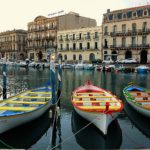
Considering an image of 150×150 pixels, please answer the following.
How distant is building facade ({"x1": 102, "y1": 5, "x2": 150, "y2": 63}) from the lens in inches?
2766

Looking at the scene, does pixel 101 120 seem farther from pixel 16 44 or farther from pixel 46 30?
pixel 16 44

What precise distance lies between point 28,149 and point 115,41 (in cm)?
6680

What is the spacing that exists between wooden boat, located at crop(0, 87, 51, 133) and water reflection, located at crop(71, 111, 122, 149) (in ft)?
9.26

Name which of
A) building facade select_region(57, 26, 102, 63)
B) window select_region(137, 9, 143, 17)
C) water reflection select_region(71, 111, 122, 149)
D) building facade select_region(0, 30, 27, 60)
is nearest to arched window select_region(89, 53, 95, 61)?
building facade select_region(57, 26, 102, 63)

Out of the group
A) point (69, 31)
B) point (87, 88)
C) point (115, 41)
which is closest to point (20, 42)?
point (69, 31)

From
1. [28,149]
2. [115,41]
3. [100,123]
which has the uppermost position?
[115,41]

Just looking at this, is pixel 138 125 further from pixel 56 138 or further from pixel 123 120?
pixel 56 138

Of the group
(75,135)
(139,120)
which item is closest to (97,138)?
(75,135)

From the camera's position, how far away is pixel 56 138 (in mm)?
14633

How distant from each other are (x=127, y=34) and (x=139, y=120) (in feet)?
191

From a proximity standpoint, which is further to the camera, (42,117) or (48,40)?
(48,40)

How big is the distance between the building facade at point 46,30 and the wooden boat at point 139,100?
221 feet

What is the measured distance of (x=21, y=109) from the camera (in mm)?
15977

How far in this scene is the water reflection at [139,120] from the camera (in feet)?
53.4
